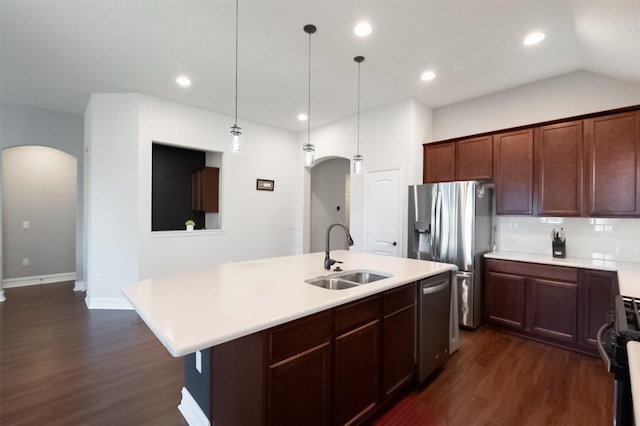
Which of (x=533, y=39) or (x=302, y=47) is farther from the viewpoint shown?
(x=302, y=47)

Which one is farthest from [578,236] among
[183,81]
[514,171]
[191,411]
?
[183,81]

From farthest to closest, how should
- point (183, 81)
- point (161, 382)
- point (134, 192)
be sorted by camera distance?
1. point (134, 192)
2. point (183, 81)
3. point (161, 382)

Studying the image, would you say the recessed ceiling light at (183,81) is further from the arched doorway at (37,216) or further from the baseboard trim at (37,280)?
the baseboard trim at (37,280)

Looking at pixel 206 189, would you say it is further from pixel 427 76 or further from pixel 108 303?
pixel 427 76

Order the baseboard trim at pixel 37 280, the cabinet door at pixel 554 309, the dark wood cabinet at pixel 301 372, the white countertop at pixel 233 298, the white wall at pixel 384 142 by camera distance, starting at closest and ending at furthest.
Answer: the white countertop at pixel 233 298 < the dark wood cabinet at pixel 301 372 < the cabinet door at pixel 554 309 < the white wall at pixel 384 142 < the baseboard trim at pixel 37 280

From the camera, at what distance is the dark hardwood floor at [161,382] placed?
194cm

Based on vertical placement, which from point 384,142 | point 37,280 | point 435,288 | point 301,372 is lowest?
point 37,280

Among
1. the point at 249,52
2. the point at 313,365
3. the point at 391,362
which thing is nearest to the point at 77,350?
the point at 313,365

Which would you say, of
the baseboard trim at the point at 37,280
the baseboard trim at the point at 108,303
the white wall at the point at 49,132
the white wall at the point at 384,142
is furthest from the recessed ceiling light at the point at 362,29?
the baseboard trim at the point at 37,280

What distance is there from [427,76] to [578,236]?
8.57 feet

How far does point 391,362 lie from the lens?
1984mm

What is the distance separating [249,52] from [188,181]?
2.84 m

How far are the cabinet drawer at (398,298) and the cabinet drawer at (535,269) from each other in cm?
180

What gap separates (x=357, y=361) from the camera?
5.65ft
